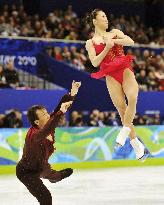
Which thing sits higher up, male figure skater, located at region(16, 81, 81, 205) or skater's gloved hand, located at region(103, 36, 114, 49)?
skater's gloved hand, located at region(103, 36, 114, 49)

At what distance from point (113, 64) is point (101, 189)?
319 centimetres

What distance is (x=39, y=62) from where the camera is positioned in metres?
17.6

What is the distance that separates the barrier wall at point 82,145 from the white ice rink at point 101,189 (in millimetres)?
756

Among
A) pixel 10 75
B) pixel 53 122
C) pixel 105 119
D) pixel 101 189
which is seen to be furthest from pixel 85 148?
pixel 53 122

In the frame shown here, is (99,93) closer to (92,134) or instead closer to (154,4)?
(92,134)

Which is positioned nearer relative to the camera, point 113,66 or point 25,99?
point 113,66

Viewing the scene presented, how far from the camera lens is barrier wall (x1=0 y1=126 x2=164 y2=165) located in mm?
13773

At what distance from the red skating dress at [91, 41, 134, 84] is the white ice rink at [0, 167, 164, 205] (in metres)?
1.83

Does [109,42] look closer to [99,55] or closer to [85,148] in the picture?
[99,55]

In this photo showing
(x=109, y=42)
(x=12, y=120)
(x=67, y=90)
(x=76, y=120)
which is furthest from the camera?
(x=67, y=90)

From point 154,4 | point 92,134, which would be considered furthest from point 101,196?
point 154,4

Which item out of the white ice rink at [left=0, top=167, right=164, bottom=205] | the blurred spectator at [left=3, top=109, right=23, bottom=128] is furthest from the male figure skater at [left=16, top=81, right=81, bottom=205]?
the blurred spectator at [left=3, top=109, right=23, bottom=128]

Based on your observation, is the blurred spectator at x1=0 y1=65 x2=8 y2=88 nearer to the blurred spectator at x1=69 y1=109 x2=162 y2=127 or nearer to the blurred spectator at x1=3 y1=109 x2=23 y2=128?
the blurred spectator at x1=3 y1=109 x2=23 y2=128

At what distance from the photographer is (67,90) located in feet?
54.1
